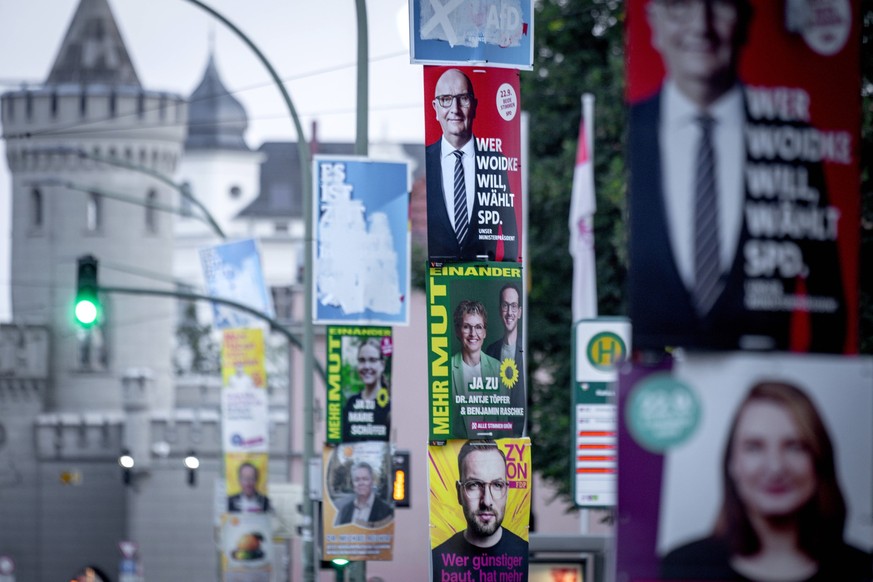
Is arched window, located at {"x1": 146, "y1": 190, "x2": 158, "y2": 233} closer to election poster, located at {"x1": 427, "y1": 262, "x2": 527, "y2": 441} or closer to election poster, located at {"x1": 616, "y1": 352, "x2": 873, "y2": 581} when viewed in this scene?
election poster, located at {"x1": 427, "y1": 262, "x2": 527, "y2": 441}

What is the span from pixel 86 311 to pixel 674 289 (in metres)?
17.6

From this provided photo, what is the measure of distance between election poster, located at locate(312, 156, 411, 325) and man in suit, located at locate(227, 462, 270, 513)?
712 inches

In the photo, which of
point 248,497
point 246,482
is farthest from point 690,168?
point 248,497

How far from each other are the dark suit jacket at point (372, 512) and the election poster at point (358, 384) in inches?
29.7

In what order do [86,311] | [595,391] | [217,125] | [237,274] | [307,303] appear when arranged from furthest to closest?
[217,125] < [237,274] < [307,303] < [86,311] < [595,391]

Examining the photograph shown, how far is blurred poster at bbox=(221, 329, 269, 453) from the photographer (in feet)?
123

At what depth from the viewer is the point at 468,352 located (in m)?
16.3

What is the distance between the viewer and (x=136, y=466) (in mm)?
71250

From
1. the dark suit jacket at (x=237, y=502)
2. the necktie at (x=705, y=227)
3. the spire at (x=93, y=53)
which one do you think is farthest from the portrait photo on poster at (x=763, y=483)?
the spire at (x=93, y=53)

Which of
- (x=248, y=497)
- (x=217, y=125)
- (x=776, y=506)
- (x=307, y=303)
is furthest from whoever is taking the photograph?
(x=217, y=125)

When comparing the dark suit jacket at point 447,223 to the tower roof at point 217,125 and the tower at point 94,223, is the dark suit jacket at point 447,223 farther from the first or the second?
the tower roof at point 217,125

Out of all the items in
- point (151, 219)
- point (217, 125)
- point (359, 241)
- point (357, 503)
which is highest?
point (217, 125)

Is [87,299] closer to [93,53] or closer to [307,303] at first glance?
[307,303]

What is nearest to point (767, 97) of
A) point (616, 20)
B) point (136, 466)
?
point (616, 20)
